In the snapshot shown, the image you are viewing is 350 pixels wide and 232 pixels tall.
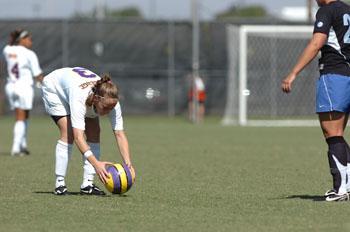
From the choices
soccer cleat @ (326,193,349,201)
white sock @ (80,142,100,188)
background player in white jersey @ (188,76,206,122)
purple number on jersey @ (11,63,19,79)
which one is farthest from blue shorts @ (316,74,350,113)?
background player in white jersey @ (188,76,206,122)

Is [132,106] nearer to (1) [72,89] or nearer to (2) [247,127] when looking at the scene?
(2) [247,127]

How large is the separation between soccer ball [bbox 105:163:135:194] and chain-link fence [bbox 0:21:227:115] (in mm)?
27462

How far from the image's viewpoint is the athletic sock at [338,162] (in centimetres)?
962

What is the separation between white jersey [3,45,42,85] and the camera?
16766 mm

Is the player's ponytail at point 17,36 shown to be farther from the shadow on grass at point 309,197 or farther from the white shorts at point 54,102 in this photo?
the shadow on grass at point 309,197

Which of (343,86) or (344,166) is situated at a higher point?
(343,86)

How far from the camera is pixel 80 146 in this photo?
31.4 feet

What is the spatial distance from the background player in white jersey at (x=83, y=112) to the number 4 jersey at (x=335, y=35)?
2001 mm

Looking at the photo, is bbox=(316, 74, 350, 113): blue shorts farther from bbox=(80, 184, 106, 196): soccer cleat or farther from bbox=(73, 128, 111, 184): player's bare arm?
bbox=(80, 184, 106, 196): soccer cleat

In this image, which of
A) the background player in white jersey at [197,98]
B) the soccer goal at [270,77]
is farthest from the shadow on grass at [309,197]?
the background player in white jersey at [197,98]

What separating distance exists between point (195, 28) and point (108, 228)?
28926 mm

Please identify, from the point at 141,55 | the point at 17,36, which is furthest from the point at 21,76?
the point at 141,55

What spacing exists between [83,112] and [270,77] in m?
23.6

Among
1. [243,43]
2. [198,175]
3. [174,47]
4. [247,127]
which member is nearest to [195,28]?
[174,47]
